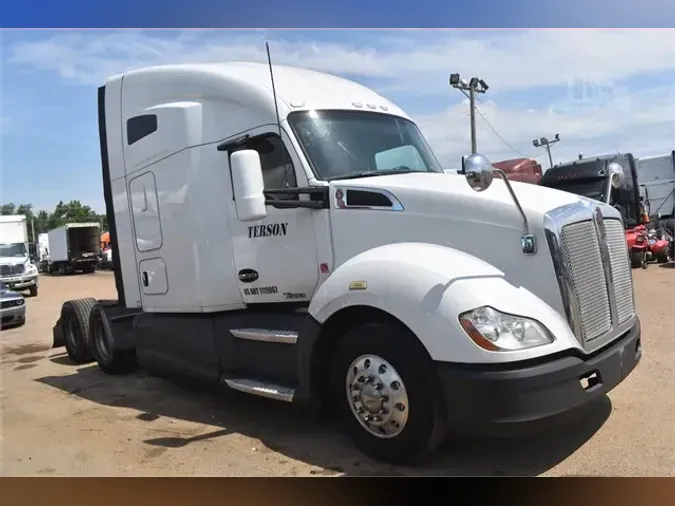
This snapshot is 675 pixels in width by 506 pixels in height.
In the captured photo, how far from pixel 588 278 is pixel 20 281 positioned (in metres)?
10.4

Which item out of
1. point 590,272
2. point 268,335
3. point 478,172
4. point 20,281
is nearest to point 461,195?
point 478,172

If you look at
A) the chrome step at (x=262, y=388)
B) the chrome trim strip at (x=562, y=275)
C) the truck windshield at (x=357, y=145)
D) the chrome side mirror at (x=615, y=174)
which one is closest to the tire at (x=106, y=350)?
the chrome step at (x=262, y=388)

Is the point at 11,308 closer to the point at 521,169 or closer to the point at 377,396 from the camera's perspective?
the point at 377,396

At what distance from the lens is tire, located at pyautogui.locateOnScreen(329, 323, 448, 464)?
3650 millimetres

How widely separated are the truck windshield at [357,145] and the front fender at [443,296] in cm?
93

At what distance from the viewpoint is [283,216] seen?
4.72 meters

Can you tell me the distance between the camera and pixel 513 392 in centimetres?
336

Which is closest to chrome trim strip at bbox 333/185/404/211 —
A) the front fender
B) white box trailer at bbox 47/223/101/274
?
the front fender

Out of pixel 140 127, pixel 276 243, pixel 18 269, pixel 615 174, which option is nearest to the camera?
pixel 276 243

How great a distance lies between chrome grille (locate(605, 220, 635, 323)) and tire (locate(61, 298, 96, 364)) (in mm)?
5922

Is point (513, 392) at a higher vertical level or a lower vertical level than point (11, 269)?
lower

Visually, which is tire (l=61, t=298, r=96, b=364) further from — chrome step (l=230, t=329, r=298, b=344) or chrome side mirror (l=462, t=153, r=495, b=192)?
chrome side mirror (l=462, t=153, r=495, b=192)

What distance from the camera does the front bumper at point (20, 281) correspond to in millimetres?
10906

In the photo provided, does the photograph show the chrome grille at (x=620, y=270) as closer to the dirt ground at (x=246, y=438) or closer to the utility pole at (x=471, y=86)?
the dirt ground at (x=246, y=438)
